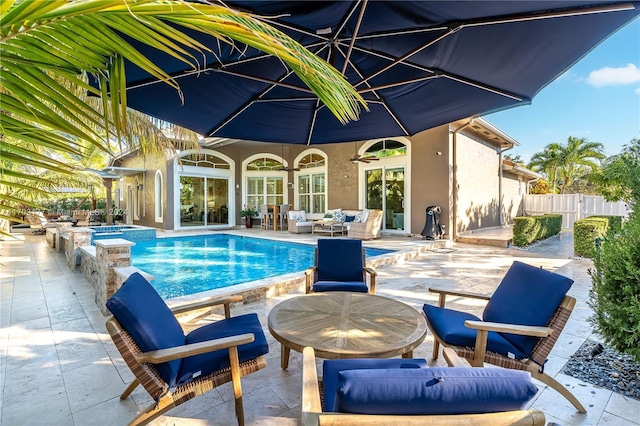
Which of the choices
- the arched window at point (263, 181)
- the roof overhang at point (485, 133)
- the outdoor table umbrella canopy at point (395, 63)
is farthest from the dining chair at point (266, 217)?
the outdoor table umbrella canopy at point (395, 63)

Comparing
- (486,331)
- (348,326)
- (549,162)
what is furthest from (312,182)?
(549,162)

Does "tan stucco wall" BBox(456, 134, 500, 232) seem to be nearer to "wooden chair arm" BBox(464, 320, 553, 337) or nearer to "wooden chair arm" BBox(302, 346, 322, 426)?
"wooden chair arm" BBox(464, 320, 553, 337)

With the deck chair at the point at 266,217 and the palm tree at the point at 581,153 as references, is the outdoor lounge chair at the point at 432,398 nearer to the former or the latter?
the deck chair at the point at 266,217

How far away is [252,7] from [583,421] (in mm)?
3449

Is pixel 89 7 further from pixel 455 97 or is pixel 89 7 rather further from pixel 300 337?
pixel 455 97

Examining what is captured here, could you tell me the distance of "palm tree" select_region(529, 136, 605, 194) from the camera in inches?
729

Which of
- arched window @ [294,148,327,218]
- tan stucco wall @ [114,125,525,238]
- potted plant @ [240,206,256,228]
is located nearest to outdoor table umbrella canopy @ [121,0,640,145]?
tan stucco wall @ [114,125,525,238]

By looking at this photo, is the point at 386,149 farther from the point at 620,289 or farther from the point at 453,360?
the point at 453,360

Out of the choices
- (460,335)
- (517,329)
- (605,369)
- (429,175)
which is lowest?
(605,369)

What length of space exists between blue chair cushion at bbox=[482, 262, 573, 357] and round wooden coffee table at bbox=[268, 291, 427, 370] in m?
0.66

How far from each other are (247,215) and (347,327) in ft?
41.6

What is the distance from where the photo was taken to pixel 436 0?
1963mm

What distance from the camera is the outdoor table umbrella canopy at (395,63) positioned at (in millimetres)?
2115

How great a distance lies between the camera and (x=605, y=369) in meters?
2.44
